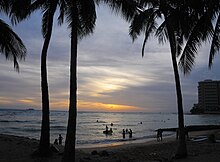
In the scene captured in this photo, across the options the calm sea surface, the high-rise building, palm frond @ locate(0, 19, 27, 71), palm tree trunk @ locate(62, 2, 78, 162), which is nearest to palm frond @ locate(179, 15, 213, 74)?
palm tree trunk @ locate(62, 2, 78, 162)

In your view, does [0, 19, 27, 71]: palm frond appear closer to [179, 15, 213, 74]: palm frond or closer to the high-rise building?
[179, 15, 213, 74]: palm frond

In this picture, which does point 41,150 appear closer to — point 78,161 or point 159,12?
point 78,161

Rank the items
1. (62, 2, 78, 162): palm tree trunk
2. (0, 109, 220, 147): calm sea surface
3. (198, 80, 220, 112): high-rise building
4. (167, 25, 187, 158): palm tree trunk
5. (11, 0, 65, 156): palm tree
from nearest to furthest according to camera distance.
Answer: (62, 2, 78, 162): palm tree trunk
(11, 0, 65, 156): palm tree
(167, 25, 187, 158): palm tree trunk
(0, 109, 220, 147): calm sea surface
(198, 80, 220, 112): high-rise building

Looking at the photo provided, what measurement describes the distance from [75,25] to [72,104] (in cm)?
295

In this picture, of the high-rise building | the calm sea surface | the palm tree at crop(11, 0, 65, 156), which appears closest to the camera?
the palm tree at crop(11, 0, 65, 156)

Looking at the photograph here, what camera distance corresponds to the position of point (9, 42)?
15.4 m

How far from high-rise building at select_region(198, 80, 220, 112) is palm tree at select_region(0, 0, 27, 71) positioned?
11948cm

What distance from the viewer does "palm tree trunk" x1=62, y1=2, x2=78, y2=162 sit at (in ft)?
36.2

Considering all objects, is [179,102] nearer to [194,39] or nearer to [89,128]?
[194,39]

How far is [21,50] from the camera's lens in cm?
1608

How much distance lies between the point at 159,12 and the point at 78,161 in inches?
304

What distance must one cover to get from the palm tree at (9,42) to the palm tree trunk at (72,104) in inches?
171

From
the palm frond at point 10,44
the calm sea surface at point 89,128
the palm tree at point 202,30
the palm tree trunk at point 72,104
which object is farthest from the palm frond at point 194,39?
the calm sea surface at point 89,128

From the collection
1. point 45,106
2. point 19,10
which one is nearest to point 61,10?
point 19,10
